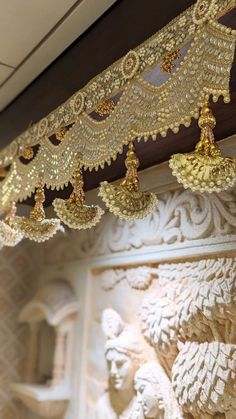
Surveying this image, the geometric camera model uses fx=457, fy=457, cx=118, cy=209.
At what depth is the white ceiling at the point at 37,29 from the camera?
107 centimetres

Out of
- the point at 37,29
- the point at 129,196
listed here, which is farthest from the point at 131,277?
the point at 37,29

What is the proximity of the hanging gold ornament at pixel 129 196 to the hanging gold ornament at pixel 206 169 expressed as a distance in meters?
0.19

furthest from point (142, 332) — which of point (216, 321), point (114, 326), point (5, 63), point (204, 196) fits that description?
point (5, 63)

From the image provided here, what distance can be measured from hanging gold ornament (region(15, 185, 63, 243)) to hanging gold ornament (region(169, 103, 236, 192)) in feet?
1.71

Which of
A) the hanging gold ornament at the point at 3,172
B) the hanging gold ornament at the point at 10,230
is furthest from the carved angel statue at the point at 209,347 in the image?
the hanging gold ornament at the point at 3,172

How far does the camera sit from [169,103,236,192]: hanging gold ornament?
2.30ft

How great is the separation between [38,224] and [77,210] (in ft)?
0.60

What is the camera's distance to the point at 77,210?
1.05 meters

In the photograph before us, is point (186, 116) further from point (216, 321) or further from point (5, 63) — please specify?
point (5, 63)

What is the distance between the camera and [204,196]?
1331mm

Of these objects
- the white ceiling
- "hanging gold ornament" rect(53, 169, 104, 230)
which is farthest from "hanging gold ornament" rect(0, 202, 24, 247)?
the white ceiling

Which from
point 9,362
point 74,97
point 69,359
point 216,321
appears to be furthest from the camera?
point 9,362

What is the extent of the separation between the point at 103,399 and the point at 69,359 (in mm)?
266

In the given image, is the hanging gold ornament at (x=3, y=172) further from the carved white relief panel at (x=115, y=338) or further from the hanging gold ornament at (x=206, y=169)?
the hanging gold ornament at (x=206, y=169)
